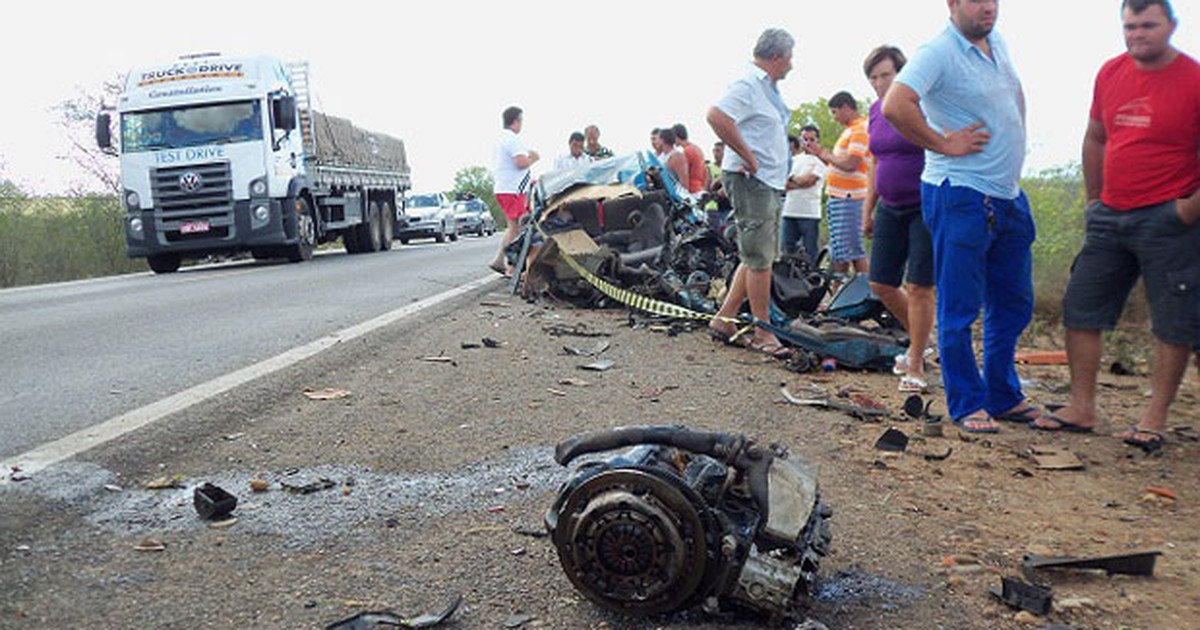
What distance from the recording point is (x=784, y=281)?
6836 millimetres

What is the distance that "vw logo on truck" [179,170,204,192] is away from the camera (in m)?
15.3

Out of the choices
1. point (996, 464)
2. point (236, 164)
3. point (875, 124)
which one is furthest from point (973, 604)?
point (236, 164)

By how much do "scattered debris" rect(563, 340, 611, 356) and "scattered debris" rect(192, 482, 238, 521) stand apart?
3009 mm

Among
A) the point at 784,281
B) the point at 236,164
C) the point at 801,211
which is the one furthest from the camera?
the point at 236,164

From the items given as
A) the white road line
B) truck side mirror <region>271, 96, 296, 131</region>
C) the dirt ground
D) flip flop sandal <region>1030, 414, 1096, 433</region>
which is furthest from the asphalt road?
flip flop sandal <region>1030, 414, 1096, 433</region>

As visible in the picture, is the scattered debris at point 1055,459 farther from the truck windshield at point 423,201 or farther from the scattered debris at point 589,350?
the truck windshield at point 423,201

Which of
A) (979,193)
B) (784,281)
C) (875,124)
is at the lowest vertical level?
(784,281)

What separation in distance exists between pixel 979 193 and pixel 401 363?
3.18 m

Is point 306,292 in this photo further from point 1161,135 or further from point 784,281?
point 1161,135

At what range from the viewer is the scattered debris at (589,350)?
5.76 meters

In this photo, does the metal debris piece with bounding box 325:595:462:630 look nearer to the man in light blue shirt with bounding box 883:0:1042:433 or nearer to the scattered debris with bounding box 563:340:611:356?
the man in light blue shirt with bounding box 883:0:1042:433

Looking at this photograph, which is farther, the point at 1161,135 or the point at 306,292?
the point at 306,292

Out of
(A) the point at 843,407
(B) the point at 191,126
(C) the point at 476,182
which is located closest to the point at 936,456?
(A) the point at 843,407

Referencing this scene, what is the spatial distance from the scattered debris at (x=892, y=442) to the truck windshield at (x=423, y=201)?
104 feet
